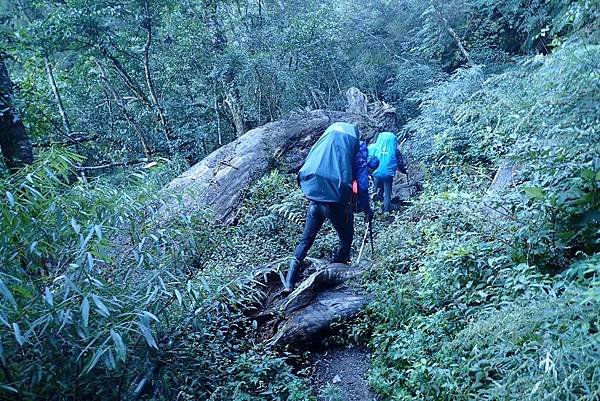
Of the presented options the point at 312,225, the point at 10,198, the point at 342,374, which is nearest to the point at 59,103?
the point at 312,225

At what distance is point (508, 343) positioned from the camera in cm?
298

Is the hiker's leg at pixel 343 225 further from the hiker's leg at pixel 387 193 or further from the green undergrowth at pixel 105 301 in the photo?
the hiker's leg at pixel 387 193

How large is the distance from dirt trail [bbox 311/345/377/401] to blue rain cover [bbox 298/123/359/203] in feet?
5.91

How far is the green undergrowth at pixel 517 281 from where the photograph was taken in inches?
108

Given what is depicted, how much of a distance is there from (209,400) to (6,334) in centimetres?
166

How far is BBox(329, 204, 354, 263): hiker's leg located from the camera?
5.73 m

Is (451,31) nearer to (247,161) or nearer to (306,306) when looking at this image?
(247,161)

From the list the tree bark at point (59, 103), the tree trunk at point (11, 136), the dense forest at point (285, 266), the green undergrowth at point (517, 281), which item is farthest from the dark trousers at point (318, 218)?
the tree bark at point (59, 103)

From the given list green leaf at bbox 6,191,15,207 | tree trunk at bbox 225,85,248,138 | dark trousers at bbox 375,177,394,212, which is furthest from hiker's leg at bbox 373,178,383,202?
green leaf at bbox 6,191,15,207

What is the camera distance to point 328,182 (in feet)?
18.0

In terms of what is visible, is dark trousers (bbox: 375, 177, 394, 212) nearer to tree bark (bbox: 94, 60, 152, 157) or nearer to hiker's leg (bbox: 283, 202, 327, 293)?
hiker's leg (bbox: 283, 202, 327, 293)

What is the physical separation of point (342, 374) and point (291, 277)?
1.38 metres

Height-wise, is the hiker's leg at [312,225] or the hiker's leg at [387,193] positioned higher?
the hiker's leg at [312,225]

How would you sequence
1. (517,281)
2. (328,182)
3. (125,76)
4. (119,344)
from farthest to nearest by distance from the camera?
(125,76), (328,182), (517,281), (119,344)
